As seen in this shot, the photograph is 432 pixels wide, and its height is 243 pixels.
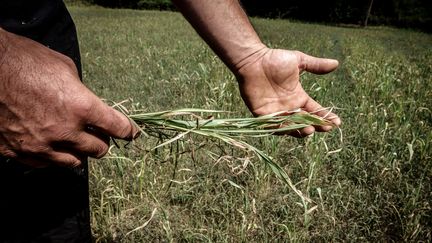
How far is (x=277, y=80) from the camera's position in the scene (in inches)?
64.7

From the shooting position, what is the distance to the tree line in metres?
27.1

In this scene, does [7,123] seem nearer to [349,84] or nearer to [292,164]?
[292,164]

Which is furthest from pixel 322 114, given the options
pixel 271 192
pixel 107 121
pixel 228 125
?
pixel 107 121

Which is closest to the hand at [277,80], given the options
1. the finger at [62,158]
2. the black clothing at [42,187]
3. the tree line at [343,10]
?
the black clothing at [42,187]

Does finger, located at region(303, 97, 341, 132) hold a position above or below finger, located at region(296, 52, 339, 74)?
below

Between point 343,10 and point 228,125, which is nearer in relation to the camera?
point 228,125

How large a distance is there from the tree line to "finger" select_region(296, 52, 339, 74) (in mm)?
25500

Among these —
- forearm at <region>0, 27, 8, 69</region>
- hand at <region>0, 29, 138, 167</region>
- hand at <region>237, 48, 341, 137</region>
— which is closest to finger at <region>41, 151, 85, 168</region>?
hand at <region>0, 29, 138, 167</region>

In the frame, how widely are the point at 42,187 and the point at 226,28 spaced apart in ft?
2.92

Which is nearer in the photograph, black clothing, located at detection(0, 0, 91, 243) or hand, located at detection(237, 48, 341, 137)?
black clothing, located at detection(0, 0, 91, 243)

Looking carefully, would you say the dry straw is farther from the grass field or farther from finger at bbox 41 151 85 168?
finger at bbox 41 151 85 168

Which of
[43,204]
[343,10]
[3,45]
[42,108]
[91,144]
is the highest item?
[3,45]

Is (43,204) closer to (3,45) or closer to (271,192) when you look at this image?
(3,45)

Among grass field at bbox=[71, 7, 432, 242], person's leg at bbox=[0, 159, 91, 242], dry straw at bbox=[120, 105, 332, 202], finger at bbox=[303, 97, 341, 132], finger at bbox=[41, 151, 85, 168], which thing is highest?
finger at bbox=[41, 151, 85, 168]
